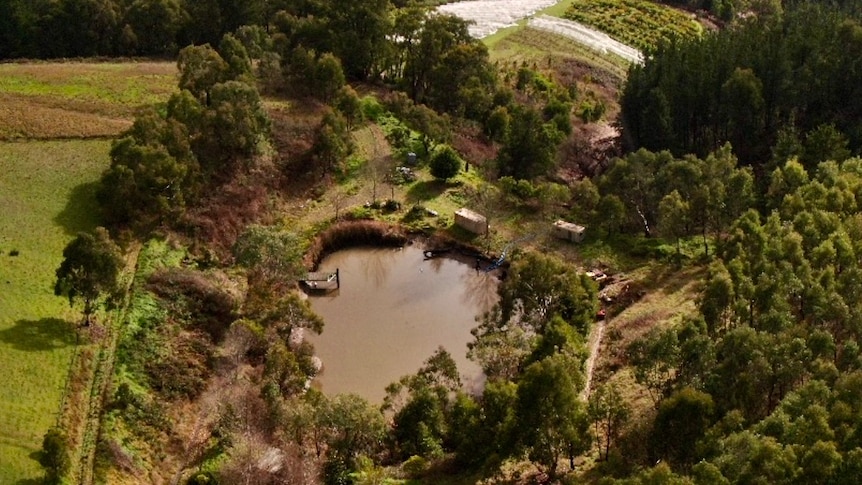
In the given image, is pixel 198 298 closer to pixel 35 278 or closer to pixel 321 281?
pixel 35 278

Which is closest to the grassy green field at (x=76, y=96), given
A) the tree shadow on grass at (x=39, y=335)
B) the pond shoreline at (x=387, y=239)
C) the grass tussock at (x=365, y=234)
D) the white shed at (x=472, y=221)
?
the pond shoreline at (x=387, y=239)

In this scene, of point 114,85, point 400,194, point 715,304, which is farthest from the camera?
point 114,85

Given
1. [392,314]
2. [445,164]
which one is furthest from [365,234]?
[445,164]

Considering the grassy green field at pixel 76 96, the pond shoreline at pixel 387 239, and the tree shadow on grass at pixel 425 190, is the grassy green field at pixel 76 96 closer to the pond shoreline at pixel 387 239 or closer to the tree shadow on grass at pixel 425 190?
the pond shoreline at pixel 387 239

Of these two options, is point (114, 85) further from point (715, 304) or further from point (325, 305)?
point (715, 304)

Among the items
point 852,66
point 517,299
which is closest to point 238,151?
point 517,299

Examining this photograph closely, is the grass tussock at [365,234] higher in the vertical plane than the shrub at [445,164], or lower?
lower

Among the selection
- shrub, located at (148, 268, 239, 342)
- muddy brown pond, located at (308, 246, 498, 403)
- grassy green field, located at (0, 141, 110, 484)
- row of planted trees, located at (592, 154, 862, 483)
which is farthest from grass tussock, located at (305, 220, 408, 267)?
row of planted trees, located at (592, 154, 862, 483)
